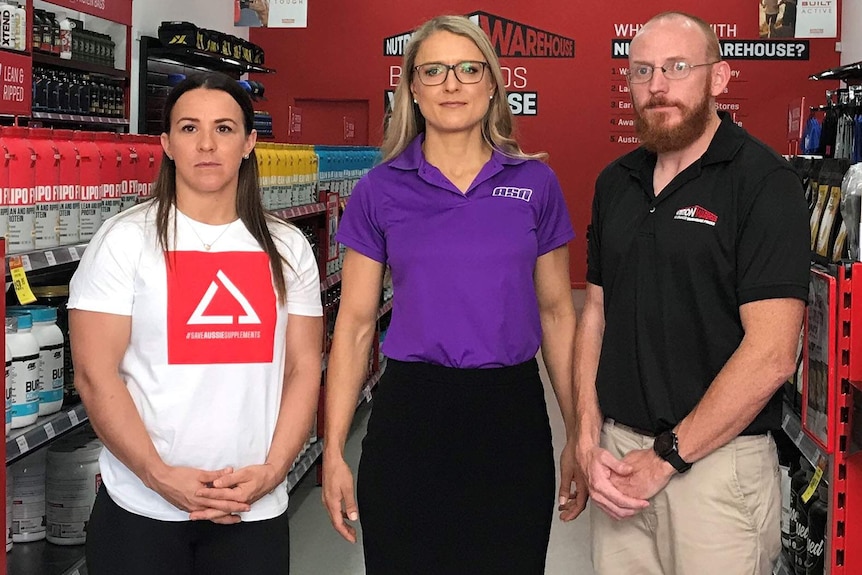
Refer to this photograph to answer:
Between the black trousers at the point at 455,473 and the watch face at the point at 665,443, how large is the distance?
293 millimetres

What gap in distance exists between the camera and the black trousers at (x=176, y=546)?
85.3 inches

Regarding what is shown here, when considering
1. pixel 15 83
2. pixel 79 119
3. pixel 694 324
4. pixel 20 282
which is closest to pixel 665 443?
pixel 694 324

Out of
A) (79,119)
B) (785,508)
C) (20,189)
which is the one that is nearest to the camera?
(20,189)

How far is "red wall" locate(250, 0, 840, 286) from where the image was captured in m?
12.7

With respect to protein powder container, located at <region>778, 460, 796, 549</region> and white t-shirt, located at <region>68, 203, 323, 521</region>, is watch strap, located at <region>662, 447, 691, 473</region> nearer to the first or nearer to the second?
white t-shirt, located at <region>68, 203, 323, 521</region>

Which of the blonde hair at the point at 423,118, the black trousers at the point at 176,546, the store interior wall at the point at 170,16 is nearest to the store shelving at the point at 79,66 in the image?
the store interior wall at the point at 170,16

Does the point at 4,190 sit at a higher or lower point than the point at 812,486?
higher

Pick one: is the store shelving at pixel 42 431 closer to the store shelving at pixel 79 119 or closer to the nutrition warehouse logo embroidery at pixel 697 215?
the nutrition warehouse logo embroidery at pixel 697 215

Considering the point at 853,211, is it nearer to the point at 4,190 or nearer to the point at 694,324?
the point at 694,324

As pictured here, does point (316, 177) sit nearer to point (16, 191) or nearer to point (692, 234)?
point (16, 191)

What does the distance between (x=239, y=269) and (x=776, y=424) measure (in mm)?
1212

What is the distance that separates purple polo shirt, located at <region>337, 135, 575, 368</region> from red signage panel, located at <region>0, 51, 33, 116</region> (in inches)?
210

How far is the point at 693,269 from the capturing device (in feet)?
7.16

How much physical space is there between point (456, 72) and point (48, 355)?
1452 millimetres
